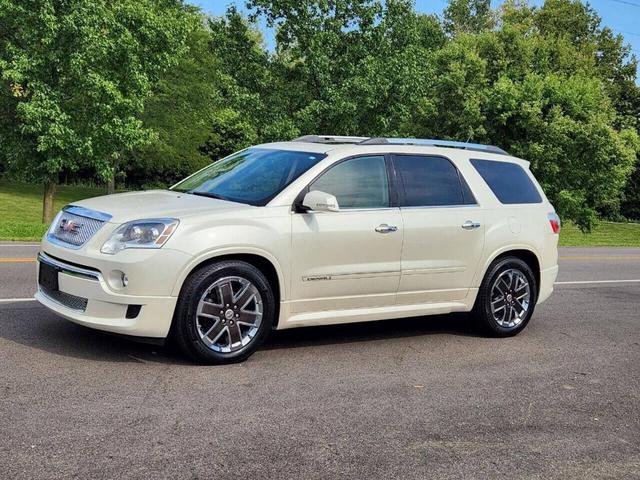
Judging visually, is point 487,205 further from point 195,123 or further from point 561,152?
point 195,123

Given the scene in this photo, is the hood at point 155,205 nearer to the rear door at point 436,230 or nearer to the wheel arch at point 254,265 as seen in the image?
the wheel arch at point 254,265

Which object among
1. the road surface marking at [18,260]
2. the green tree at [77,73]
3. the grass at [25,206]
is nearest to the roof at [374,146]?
the road surface marking at [18,260]

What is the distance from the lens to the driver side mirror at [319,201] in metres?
5.94

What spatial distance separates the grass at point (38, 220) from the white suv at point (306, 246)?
10771 mm

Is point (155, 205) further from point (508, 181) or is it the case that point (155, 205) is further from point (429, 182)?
point (508, 181)

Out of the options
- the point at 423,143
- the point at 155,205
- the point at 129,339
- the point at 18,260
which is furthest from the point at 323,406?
the point at 18,260

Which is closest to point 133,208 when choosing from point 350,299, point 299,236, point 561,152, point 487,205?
point 299,236

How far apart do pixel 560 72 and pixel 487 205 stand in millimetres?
31975

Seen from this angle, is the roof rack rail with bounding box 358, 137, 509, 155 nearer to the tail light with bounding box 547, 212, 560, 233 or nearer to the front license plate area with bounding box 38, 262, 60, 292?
the tail light with bounding box 547, 212, 560, 233

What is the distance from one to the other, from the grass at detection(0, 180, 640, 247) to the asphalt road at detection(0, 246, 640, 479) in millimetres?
10793

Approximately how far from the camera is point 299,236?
603cm

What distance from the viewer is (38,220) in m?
28.1

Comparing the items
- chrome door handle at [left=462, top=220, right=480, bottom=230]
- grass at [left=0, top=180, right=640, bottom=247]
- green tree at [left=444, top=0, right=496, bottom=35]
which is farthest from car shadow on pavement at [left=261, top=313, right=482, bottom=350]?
green tree at [left=444, top=0, right=496, bottom=35]

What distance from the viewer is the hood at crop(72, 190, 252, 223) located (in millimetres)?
5637
